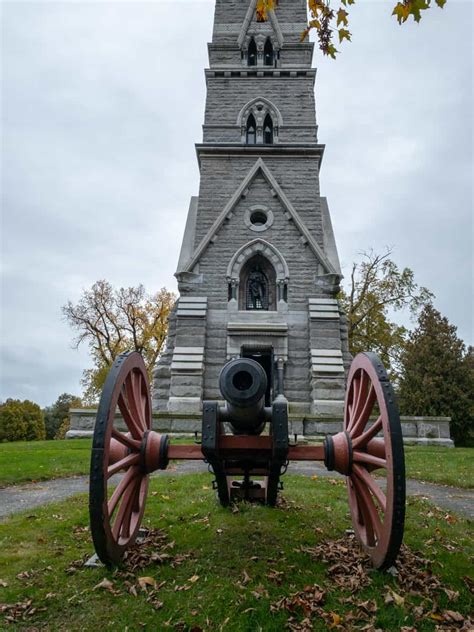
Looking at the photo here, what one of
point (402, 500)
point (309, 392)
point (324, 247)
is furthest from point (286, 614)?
point (324, 247)

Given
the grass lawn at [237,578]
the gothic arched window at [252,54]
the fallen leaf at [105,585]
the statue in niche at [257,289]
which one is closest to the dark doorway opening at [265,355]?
the statue in niche at [257,289]

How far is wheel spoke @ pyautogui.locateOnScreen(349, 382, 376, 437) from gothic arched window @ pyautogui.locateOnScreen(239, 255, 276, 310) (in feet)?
40.4

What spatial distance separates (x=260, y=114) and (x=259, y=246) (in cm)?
642

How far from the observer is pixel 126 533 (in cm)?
418

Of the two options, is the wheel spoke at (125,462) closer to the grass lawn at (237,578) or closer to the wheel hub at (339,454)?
the grass lawn at (237,578)

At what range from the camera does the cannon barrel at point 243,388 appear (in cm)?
368

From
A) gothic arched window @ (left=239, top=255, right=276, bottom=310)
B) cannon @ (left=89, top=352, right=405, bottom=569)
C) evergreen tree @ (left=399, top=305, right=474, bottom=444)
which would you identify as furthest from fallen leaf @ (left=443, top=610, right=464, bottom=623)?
evergreen tree @ (left=399, top=305, right=474, bottom=444)

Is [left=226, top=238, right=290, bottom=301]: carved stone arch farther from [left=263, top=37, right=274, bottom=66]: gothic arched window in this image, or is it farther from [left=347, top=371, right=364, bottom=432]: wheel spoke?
[left=347, top=371, right=364, bottom=432]: wheel spoke

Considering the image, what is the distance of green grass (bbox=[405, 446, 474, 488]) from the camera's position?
27.6 feet

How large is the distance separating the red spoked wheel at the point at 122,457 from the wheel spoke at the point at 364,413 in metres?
1.75

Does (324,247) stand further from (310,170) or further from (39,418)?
(39,418)

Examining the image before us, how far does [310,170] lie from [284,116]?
2.79 m

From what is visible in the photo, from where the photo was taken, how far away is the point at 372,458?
383cm

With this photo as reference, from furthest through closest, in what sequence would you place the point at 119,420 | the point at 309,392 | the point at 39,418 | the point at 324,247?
the point at 39,418 → the point at 324,247 → the point at 309,392 → the point at 119,420
